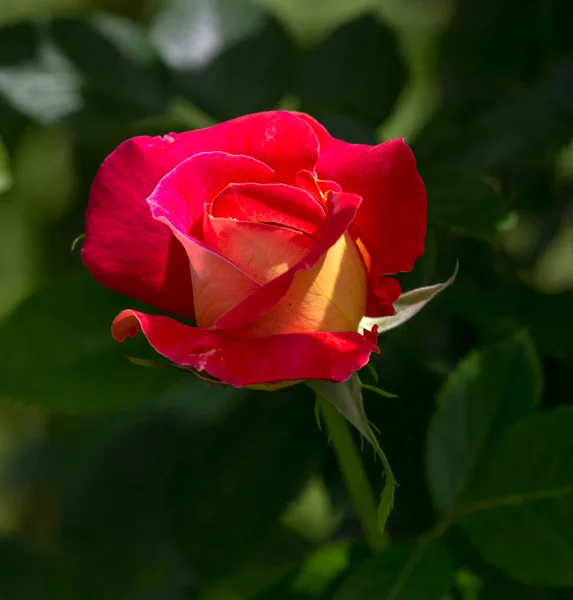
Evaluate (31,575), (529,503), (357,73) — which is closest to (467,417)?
(529,503)

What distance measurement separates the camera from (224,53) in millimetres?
623

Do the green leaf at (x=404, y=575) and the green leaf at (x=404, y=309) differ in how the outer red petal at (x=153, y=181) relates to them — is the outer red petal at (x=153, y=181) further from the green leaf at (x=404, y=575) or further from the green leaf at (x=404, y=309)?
the green leaf at (x=404, y=575)

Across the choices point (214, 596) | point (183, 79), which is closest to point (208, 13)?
point (183, 79)

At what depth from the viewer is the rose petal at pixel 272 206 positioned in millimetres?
357

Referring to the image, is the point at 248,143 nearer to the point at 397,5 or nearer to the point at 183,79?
the point at 183,79

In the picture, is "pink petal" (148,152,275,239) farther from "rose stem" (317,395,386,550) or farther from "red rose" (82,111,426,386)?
"rose stem" (317,395,386,550)

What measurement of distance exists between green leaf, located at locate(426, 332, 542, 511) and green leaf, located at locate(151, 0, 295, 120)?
10.5 inches

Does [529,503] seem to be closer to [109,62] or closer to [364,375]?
[364,375]

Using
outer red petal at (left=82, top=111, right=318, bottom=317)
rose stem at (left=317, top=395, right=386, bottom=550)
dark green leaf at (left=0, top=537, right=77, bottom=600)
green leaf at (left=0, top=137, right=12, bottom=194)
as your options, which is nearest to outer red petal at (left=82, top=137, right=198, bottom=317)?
outer red petal at (left=82, top=111, right=318, bottom=317)

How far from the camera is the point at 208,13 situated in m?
0.63

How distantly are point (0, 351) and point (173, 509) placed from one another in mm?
203

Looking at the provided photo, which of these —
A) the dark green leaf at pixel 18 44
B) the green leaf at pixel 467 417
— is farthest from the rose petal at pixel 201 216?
the dark green leaf at pixel 18 44

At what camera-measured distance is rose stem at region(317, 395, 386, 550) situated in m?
0.45

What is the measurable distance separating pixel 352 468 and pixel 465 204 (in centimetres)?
18
